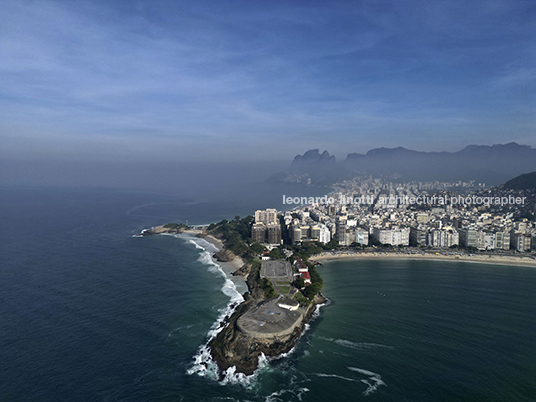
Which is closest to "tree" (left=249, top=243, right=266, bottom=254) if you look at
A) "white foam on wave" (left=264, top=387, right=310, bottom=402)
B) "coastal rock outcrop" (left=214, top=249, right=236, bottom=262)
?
"coastal rock outcrop" (left=214, top=249, right=236, bottom=262)

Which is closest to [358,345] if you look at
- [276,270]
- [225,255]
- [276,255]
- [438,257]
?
[276,270]

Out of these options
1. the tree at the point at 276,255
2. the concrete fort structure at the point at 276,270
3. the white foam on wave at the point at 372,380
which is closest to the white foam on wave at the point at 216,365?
the concrete fort structure at the point at 276,270

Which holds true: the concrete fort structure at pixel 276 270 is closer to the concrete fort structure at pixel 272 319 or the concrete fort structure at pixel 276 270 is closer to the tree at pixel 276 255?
the tree at pixel 276 255

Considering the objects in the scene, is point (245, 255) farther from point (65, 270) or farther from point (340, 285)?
point (65, 270)

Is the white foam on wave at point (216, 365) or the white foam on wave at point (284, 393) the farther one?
the white foam on wave at point (216, 365)

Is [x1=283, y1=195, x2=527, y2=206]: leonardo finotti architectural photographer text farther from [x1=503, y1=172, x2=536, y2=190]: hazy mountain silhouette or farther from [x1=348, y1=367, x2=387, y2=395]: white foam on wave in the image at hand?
[x1=348, y1=367, x2=387, y2=395]: white foam on wave

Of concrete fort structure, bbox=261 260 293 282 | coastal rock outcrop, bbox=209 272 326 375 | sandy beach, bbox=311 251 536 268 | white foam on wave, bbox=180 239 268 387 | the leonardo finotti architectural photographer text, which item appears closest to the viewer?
white foam on wave, bbox=180 239 268 387

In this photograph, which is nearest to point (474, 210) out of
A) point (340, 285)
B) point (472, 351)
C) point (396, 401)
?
point (340, 285)

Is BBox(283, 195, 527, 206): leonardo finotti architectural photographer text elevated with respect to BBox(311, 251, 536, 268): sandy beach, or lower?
elevated
